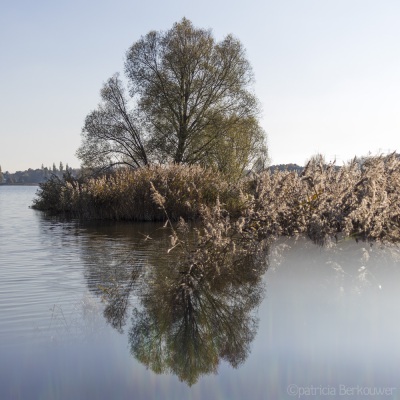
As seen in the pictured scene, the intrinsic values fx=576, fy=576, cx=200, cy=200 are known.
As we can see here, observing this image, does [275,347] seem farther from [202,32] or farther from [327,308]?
[202,32]

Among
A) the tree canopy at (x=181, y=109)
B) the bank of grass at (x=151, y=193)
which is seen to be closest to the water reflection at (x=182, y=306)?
the bank of grass at (x=151, y=193)

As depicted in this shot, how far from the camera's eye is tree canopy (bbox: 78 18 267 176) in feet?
123

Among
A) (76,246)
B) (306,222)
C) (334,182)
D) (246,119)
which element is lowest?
(76,246)

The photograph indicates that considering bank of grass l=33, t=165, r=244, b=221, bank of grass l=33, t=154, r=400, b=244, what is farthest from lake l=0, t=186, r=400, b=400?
bank of grass l=33, t=165, r=244, b=221

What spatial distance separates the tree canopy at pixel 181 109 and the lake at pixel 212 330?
90.3 feet

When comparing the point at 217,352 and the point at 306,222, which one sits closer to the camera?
the point at 217,352

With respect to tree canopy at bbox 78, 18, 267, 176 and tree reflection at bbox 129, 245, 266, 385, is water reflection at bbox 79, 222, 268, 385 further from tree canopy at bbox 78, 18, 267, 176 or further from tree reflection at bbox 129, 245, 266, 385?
tree canopy at bbox 78, 18, 267, 176

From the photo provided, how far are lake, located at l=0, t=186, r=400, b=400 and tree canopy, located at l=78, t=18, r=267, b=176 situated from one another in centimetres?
2754

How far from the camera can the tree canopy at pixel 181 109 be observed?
37.3m

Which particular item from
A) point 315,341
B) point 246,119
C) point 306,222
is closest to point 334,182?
point 306,222

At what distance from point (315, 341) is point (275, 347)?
0.42 metres

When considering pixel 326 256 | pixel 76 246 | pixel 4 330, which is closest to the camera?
pixel 4 330

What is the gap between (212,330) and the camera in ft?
19.9

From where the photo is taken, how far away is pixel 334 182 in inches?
418
